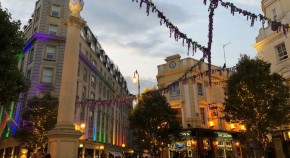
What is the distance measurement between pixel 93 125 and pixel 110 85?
12.4 m

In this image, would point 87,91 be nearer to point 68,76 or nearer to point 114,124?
point 114,124

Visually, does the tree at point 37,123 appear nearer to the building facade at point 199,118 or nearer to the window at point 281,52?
the building facade at point 199,118

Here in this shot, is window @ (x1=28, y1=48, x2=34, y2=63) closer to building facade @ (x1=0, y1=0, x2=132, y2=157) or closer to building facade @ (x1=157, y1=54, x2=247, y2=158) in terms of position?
building facade @ (x1=0, y1=0, x2=132, y2=157)

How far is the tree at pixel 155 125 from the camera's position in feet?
93.8

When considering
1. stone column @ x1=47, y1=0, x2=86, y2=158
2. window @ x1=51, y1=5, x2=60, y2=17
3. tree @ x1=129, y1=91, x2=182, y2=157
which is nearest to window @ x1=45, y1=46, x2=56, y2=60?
window @ x1=51, y1=5, x2=60, y2=17

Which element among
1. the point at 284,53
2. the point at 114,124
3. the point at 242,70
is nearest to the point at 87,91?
the point at 114,124

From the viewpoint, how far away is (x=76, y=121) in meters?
33.9

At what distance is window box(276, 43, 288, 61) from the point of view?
27594 millimetres

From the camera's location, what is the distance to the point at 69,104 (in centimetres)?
1384

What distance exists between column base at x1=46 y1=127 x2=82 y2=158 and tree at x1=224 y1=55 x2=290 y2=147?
15.1 meters

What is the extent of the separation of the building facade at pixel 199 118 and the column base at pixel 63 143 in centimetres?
2043

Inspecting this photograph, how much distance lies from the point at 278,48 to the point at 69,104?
79.6 ft

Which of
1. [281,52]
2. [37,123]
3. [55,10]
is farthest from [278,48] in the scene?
[55,10]

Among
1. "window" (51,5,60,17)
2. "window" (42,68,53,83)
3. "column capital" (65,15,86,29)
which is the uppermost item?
"window" (51,5,60,17)
